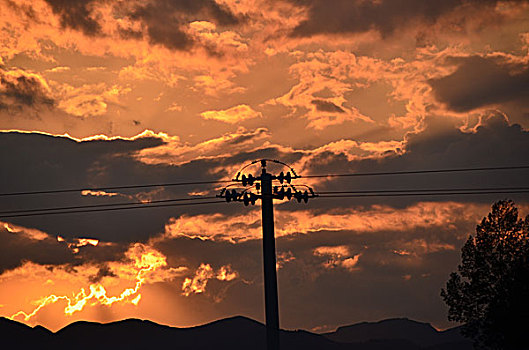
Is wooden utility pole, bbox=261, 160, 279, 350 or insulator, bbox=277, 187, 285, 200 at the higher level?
insulator, bbox=277, 187, 285, 200

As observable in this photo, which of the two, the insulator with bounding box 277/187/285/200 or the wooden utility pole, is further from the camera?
the insulator with bounding box 277/187/285/200

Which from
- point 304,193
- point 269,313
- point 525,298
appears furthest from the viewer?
point 525,298

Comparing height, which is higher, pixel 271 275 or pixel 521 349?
pixel 271 275

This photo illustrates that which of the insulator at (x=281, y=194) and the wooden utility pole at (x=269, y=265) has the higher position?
the insulator at (x=281, y=194)

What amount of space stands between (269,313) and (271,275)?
2.32 meters

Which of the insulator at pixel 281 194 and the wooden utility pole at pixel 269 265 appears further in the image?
the insulator at pixel 281 194

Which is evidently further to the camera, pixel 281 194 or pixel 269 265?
pixel 281 194

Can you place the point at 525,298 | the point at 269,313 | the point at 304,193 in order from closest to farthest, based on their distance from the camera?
the point at 269,313 < the point at 304,193 < the point at 525,298

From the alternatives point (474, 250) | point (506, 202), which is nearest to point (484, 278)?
point (474, 250)

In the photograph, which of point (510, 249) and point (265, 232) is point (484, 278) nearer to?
point (510, 249)

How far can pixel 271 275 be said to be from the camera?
48062 mm

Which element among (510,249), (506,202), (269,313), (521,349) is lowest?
(521,349)

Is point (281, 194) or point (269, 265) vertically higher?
point (281, 194)

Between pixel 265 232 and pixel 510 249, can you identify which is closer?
pixel 265 232
